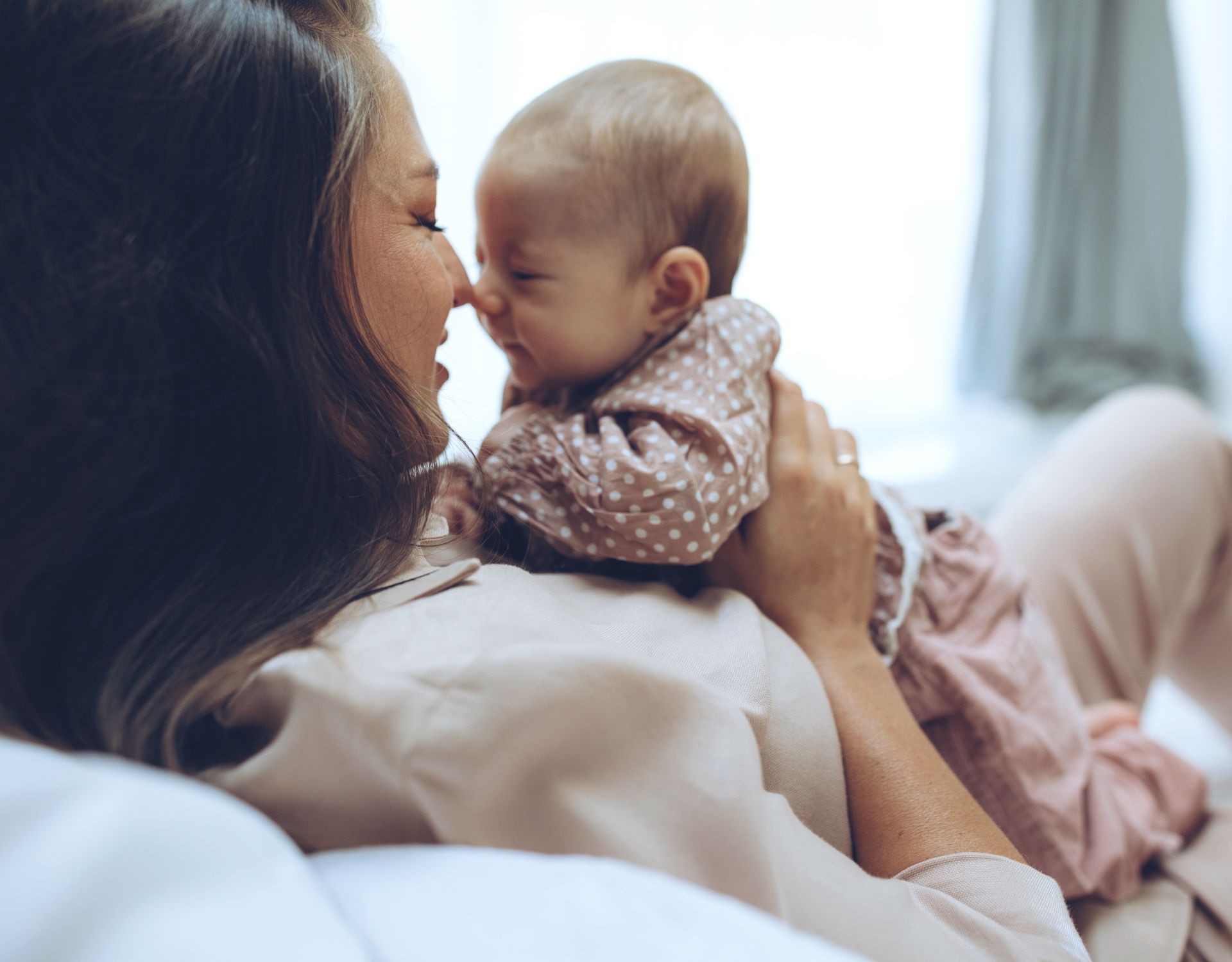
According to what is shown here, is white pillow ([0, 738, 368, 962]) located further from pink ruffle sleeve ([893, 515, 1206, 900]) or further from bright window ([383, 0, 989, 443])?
bright window ([383, 0, 989, 443])

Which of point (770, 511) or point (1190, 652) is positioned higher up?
point (770, 511)

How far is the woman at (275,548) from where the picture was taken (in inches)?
18.6

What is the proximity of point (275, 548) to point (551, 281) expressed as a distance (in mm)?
421

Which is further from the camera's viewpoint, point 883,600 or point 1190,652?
point 1190,652

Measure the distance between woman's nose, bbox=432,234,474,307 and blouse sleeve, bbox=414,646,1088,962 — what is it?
399mm

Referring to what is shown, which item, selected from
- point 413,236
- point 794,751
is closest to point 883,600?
point 794,751

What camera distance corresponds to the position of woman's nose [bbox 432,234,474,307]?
0.78 m

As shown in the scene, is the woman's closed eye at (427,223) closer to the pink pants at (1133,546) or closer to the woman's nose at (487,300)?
the woman's nose at (487,300)

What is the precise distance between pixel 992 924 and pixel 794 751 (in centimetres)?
17

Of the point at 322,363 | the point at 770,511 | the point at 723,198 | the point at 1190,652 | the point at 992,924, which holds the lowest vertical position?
the point at 1190,652

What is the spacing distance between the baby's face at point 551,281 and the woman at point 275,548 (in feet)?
0.79

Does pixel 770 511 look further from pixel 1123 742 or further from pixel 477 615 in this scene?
pixel 1123 742

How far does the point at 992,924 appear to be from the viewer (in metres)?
0.57

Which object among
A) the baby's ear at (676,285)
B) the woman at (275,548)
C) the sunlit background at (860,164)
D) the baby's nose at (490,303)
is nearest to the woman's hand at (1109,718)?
the woman at (275,548)
